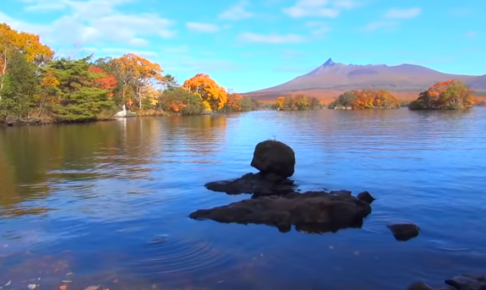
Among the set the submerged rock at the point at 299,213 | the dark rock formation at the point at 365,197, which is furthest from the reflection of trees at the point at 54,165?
the dark rock formation at the point at 365,197

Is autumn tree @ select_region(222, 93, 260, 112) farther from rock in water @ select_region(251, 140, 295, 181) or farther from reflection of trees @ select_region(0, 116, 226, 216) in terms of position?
rock in water @ select_region(251, 140, 295, 181)

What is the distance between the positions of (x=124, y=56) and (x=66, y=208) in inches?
2872

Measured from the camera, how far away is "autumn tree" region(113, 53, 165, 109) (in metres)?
76.9

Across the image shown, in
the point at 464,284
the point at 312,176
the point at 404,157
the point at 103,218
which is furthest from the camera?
the point at 404,157

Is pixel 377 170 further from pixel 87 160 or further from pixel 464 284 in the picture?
pixel 87 160

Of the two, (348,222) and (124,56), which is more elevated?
(124,56)

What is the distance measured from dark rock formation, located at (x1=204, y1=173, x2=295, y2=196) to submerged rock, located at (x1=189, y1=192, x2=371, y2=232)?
2.37 metres

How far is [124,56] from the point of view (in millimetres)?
78562

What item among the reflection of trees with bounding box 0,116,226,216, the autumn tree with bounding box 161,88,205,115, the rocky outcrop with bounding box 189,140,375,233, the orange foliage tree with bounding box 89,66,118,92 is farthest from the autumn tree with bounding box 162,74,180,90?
the rocky outcrop with bounding box 189,140,375,233

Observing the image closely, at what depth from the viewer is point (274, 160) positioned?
1335cm

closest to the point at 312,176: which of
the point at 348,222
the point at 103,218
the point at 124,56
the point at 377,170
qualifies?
the point at 377,170

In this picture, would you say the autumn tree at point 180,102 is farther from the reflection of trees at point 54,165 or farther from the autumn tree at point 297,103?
the autumn tree at point 297,103

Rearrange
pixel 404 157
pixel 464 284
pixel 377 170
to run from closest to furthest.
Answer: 1. pixel 464 284
2. pixel 377 170
3. pixel 404 157

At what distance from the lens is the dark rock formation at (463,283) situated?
5492mm
